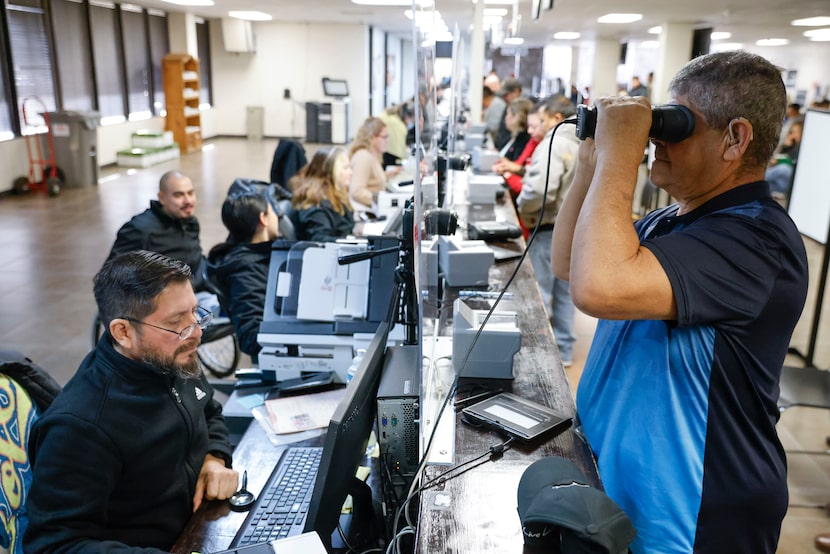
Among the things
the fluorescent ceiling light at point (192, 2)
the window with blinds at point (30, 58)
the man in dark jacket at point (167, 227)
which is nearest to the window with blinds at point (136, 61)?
the fluorescent ceiling light at point (192, 2)

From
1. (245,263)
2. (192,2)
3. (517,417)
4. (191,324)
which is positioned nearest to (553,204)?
(245,263)

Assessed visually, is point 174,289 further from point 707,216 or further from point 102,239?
point 102,239

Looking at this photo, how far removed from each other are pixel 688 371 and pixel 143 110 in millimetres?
13613

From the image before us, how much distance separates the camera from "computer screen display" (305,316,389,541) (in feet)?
3.53

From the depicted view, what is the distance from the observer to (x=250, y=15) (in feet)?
45.1

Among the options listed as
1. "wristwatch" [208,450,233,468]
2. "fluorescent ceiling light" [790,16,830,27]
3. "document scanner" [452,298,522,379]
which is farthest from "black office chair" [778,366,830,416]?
"fluorescent ceiling light" [790,16,830,27]

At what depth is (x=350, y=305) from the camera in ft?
7.05

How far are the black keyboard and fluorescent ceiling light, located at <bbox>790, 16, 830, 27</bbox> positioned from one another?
1227 centimetres

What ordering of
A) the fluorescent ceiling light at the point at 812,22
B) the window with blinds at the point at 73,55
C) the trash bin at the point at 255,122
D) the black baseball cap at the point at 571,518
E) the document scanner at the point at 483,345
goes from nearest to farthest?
the black baseball cap at the point at 571,518 → the document scanner at the point at 483,345 → the window with blinds at the point at 73,55 → the fluorescent ceiling light at the point at 812,22 → the trash bin at the point at 255,122

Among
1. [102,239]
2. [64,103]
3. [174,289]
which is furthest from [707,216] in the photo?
[64,103]

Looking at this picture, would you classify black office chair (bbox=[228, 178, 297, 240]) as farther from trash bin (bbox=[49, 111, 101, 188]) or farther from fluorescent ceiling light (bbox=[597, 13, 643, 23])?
fluorescent ceiling light (bbox=[597, 13, 643, 23])

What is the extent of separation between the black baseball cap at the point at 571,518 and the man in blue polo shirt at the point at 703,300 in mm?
139

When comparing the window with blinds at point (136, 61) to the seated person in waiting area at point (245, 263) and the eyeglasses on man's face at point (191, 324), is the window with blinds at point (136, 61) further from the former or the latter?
the eyeglasses on man's face at point (191, 324)

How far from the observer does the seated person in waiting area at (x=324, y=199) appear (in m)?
3.90
